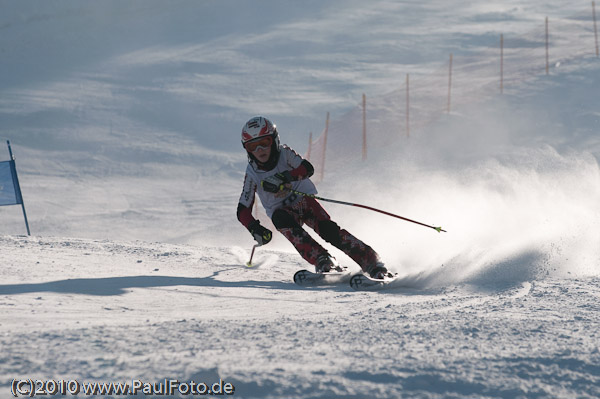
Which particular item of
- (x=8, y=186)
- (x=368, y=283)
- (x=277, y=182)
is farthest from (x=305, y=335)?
(x=8, y=186)

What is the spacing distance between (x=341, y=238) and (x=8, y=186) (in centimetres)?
475

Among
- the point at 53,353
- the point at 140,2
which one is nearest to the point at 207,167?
the point at 53,353

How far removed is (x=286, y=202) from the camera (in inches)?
243

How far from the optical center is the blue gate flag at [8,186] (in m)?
8.52

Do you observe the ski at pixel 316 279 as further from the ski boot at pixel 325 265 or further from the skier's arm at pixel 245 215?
the skier's arm at pixel 245 215

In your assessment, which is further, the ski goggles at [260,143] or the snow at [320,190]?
the ski goggles at [260,143]

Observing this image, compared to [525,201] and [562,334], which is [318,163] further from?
[562,334]

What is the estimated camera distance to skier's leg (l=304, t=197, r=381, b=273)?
18.6ft

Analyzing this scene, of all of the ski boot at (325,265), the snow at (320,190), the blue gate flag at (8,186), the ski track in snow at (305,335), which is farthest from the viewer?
the blue gate flag at (8,186)

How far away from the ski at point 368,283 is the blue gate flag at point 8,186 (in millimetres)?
4971

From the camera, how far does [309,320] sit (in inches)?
149

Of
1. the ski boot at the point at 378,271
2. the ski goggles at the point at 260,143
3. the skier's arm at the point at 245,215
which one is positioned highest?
the ski goggles at the point at 260,143

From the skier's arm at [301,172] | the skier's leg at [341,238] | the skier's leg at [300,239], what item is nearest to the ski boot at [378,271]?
the skier's leg at [341,238]

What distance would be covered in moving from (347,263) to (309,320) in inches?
126
